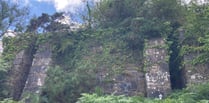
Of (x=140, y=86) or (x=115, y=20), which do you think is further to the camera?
(x=115, y=20)

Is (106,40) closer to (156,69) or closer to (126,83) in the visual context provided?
(126,83)

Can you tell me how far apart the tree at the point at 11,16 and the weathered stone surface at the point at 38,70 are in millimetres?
2003

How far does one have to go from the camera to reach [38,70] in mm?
11828

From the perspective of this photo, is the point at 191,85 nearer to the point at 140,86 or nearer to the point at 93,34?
the point at 140,86

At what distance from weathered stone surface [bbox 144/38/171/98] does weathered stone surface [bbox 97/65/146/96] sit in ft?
1.66

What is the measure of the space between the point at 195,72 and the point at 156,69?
3.96 feet

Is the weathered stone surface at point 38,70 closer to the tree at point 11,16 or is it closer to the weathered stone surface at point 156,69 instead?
the tree at point 11,16

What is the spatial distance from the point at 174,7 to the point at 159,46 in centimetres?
173

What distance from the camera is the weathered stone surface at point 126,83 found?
1082cm

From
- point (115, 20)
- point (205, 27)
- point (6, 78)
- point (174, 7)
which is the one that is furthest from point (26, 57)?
point (205, 27)

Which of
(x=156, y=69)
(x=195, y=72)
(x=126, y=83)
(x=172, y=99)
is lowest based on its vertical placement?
(x=172, y=99)

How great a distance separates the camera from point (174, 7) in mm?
11930

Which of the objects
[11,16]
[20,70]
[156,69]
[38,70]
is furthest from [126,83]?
[11,16]

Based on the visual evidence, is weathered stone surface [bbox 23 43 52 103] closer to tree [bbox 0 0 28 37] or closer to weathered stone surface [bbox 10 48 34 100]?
weathered stone surface [bbox 10 48 34 100]
